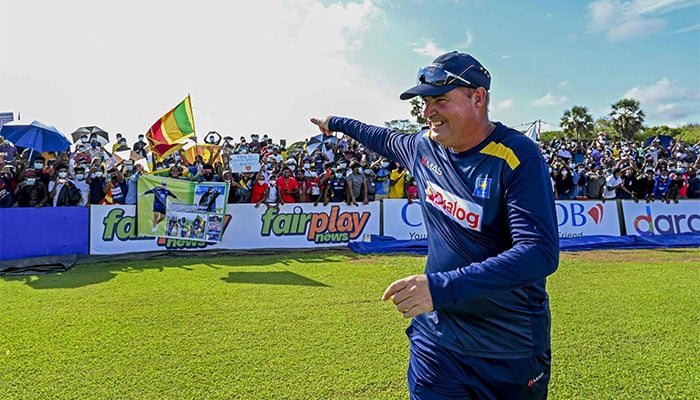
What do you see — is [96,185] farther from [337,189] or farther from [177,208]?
[337,189]

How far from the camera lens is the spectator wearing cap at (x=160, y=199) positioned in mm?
11484

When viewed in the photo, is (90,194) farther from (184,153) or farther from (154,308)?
(154,308)

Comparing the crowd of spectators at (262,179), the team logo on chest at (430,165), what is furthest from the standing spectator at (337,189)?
the team logo on chest at (430,165)

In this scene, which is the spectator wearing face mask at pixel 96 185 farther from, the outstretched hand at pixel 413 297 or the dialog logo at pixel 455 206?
the outstretched hand at pixel 413 297

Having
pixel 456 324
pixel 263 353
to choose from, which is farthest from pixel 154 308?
pixel 456 324

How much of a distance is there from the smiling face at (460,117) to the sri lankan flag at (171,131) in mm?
12529

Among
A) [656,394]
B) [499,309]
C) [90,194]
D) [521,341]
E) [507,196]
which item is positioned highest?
[90,194]

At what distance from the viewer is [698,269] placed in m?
9.48

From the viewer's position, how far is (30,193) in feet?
36.5

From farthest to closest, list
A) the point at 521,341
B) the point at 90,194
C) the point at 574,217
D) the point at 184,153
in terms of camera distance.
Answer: the point at 184,153 < the point at 574,217 < the point at 90,194 < the point at 521,341

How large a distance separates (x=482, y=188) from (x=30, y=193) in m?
12.4

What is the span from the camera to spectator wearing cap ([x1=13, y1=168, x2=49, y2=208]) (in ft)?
36.5

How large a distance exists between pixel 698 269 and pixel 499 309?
33.1ft

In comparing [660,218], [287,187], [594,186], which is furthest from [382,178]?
[660,218]
